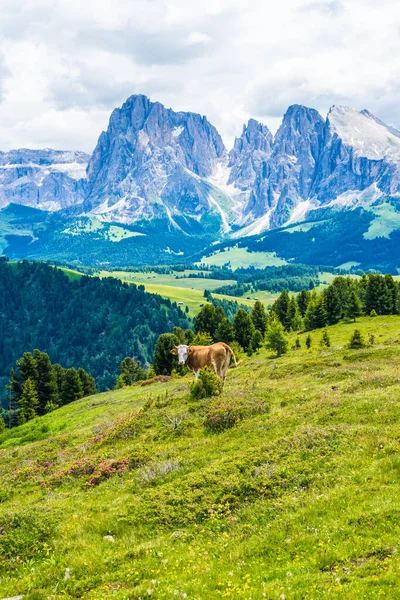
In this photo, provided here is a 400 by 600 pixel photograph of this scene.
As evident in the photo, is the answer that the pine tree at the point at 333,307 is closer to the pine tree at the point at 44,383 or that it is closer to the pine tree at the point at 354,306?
the pine tree at the point at 354,306

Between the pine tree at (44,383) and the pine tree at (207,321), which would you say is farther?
the pine tree at (207,321)

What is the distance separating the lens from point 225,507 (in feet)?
52.1

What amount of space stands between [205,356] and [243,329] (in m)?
77.8

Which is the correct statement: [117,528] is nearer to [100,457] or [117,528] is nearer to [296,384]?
[100,457]

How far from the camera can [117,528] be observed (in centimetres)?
1591

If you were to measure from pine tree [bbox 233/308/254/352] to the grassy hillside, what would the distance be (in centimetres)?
8069

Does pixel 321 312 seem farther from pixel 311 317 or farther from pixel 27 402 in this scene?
pixel 27 402

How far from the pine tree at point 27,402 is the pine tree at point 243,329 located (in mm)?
50595

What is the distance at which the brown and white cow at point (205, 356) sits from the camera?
32.0 m

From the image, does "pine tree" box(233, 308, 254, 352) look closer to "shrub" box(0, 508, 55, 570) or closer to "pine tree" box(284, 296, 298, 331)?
"pine tree" box(284, 296, 298, 331)

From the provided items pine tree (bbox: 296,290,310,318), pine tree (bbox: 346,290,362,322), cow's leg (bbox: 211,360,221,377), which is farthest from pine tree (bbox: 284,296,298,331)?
cow's leg (bbox: 211,360,221,377)

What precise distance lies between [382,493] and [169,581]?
24.3 feet

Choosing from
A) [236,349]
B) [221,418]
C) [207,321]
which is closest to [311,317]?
[207,321]

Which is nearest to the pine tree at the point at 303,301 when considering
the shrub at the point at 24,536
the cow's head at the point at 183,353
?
the cow's head at the point at 183,353
